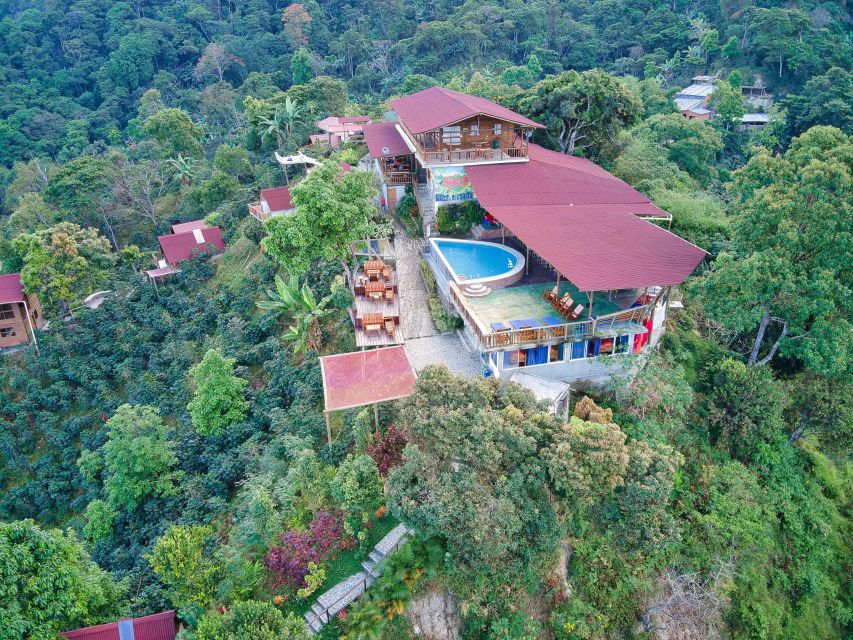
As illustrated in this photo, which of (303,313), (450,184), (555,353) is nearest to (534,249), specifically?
(555,353)

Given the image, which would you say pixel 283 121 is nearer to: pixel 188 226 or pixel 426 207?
pixel 188 226

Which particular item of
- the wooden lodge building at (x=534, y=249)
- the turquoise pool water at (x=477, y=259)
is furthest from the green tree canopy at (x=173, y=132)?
the turquoise pool water at (x=477, y=259)

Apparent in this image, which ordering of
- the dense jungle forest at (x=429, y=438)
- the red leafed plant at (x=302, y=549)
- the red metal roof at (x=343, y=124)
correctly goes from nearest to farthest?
the dense jungle forest at (x=429, y=438) < the red leafed plant at (x=302, y=549) < the red metal roof at (x=343, y=124)

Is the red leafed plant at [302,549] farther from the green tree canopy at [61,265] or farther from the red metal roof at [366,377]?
the green tree canopy at [61,265]

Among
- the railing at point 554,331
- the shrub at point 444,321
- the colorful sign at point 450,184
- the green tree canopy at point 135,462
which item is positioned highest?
the colorful sign at point 450,184

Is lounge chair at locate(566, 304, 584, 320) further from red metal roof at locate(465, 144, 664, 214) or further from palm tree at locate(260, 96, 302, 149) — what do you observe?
palm tree at locate(260, 96, 302, 149)

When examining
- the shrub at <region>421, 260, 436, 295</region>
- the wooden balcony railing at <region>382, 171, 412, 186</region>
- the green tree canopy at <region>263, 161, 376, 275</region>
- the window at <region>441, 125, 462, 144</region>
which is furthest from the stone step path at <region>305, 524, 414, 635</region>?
the wooden balcony railing at <region>382, 171, 412, 186</region>

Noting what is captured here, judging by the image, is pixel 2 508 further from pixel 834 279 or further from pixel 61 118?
pixel 61 118
